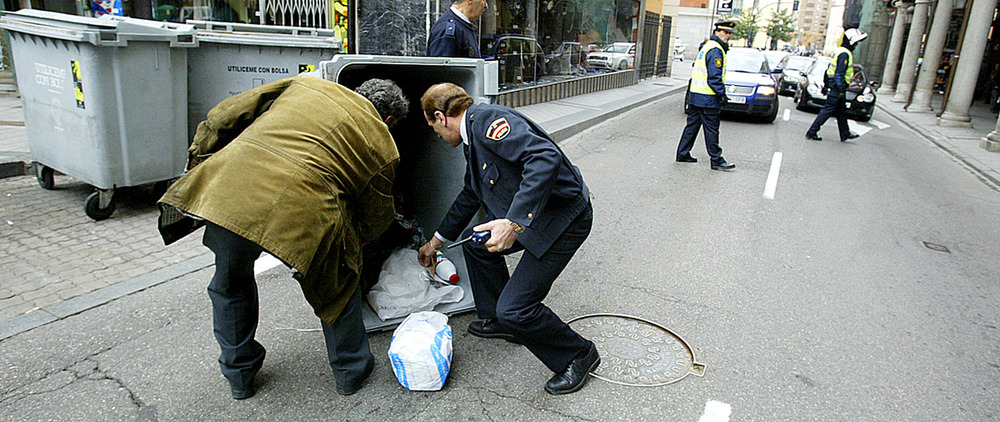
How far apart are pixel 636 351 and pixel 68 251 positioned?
3946mm

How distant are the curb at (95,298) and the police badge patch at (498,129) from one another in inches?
104

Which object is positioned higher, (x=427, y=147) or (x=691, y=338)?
(x=427, y=147)

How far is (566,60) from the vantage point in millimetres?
15492

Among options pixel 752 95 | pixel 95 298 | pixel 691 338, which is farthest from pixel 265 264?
pixel 752 95

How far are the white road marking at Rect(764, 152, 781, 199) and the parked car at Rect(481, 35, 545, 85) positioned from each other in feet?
17.4

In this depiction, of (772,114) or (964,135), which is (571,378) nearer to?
(772,114)

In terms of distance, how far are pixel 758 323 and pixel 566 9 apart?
12.8 meters

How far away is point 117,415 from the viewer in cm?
269

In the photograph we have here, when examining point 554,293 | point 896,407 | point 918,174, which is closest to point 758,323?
point 896,407

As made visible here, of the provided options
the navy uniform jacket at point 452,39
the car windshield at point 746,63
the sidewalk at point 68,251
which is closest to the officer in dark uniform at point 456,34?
the navy uniform jacket at point 452,39

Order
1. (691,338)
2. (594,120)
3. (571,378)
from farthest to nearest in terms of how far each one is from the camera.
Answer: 1. (594,120)
2. (691,338)
3. (571,378)

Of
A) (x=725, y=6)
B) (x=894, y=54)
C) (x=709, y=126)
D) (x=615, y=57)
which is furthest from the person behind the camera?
(x=725, y=6)

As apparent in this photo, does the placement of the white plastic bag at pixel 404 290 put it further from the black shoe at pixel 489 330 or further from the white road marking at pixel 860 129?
the white road marking at pixel 860 129

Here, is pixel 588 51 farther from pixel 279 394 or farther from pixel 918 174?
pixel 279 394
